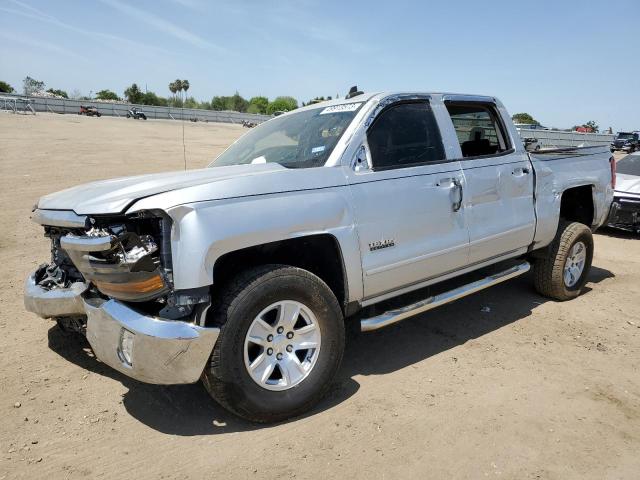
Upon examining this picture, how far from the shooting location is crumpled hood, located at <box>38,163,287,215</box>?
111 inches

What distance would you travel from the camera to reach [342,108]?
3885 mm

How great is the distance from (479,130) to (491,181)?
741 mm

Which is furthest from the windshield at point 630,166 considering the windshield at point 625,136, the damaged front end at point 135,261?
the windshield at point 625,136

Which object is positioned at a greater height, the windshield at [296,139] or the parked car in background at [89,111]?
the parked car in background at [89,111]

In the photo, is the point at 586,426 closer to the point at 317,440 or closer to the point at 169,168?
the point at 317,440

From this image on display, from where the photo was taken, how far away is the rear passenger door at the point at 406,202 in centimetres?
342

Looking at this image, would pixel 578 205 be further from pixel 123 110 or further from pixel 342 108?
pixel 123 110

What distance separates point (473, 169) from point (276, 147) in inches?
62.2

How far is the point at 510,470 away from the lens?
2703mm

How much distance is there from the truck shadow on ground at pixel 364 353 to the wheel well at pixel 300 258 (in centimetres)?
69

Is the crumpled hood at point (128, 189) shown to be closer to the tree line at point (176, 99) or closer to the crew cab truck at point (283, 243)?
the crew cab truck at point (283, 243)

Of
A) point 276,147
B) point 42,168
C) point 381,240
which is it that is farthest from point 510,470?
point 42,168

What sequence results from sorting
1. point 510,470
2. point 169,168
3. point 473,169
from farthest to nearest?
point 169,168
point 473,169
point 510,470

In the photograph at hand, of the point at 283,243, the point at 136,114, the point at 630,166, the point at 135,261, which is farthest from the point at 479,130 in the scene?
the point at 136,114
